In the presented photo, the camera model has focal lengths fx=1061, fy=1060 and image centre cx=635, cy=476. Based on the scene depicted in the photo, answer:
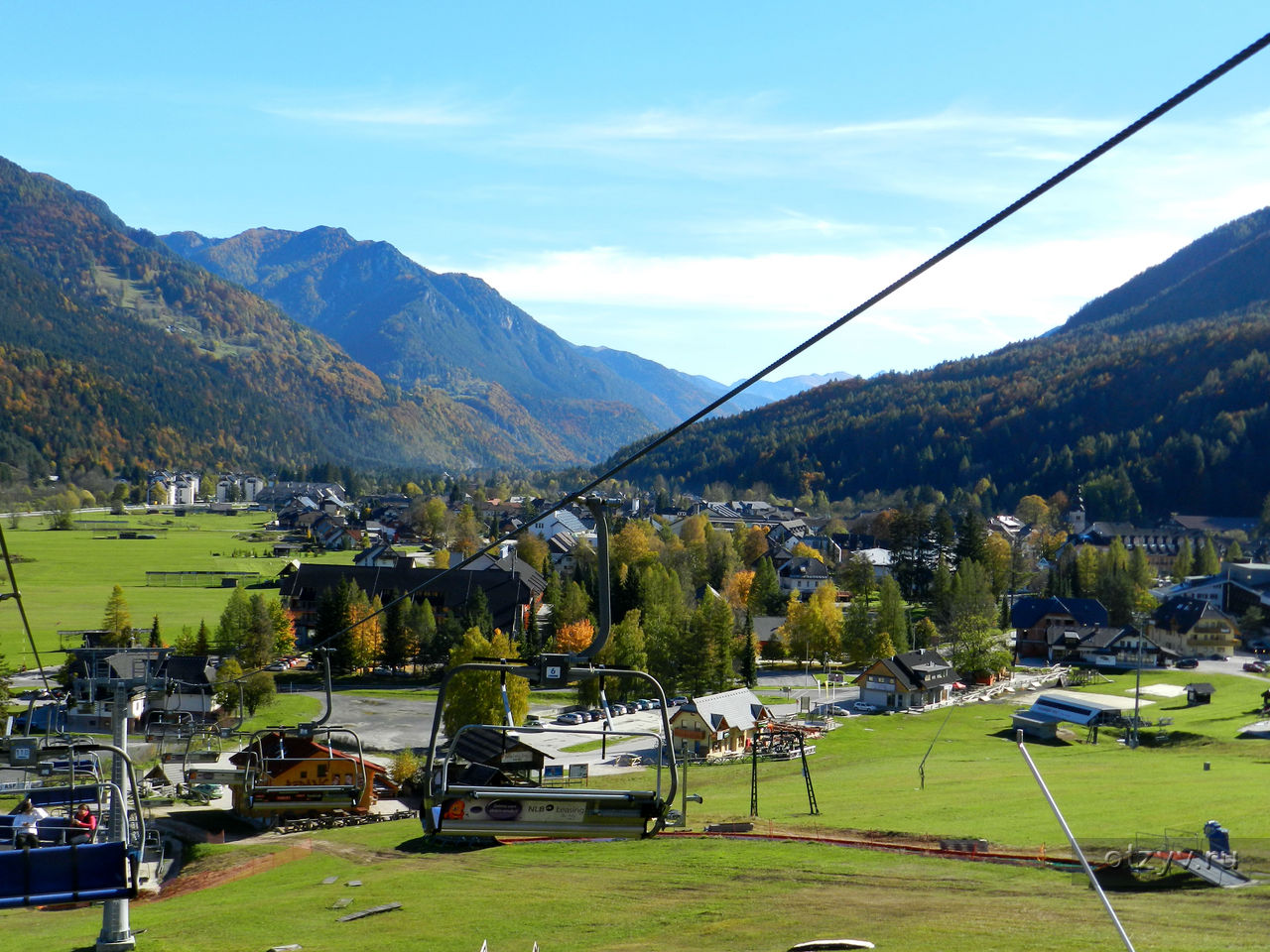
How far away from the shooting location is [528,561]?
9275 cm

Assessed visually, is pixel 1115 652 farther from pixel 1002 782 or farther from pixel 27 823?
pixel 27 823

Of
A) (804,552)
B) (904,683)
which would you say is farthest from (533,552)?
(904,683)

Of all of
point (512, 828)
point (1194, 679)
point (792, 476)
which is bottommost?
point (1194, 679)

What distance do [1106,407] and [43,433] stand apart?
18898 centimetres

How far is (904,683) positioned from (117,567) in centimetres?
7350

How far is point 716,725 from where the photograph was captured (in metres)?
42.3

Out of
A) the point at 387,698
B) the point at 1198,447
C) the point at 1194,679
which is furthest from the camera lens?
the point at 1198,447

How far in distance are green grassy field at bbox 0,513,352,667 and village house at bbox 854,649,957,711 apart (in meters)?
37.6

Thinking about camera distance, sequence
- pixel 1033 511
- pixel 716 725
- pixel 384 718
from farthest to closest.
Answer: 1. pixel 1033 511
2. pixel 384 718
3. pixel 716 725

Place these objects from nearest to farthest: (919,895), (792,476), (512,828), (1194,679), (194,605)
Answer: (512,828)
(919,895)
(1194,679)
(194,605)
(792,476)

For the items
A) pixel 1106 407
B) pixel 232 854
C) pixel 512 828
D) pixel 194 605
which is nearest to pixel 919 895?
pixel 512 828

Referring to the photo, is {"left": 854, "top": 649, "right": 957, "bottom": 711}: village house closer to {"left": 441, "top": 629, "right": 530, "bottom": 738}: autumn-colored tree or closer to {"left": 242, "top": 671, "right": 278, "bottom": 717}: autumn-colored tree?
{"left": 441, "top": 629, "right": 530, "bottom": 738}: autumn-colored tree

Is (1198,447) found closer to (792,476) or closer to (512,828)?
(792,476)

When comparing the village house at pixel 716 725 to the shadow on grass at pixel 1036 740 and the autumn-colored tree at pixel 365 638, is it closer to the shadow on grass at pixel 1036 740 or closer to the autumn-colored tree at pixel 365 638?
the shadow on grass at pixel 1036 740
